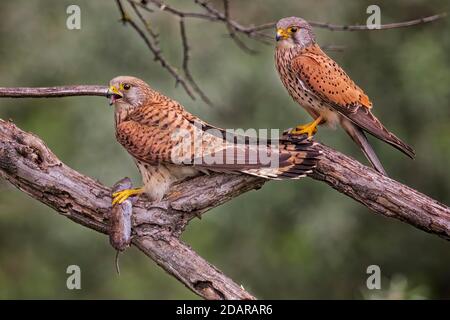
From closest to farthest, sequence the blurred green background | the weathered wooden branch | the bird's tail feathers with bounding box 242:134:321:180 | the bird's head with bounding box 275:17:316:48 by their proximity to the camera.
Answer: the bird's tail feathers with bounding box 242:134:321:180, the weathered wooden branch, the bird's head with bounding box 275:17:316:48, the blurred green background

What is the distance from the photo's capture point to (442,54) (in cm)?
779

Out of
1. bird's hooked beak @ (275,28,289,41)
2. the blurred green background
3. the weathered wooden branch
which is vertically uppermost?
the blurred green background

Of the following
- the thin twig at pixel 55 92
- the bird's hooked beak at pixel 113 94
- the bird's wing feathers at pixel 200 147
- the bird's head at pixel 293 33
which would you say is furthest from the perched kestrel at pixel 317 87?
the thin twig at pixel 55 92

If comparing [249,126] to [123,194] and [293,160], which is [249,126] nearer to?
[123,194]

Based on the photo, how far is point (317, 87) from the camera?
3613mm

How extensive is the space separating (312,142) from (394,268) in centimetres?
530

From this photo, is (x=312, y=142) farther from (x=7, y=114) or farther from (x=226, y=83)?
(x=7, y=114)

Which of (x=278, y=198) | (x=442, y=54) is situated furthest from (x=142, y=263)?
(x=442, y=54)

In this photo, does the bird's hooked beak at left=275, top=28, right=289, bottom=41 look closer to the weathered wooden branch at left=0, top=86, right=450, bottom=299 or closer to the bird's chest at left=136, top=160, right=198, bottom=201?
the weathered wooden branch at left=0, top=86, right=450, bottom=299

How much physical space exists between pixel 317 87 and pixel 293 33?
0.90 feet

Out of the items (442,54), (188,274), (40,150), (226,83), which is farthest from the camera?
(442,54)

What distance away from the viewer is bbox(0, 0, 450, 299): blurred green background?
23.6 ft

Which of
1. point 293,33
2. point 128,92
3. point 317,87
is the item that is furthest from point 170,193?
point 293,33

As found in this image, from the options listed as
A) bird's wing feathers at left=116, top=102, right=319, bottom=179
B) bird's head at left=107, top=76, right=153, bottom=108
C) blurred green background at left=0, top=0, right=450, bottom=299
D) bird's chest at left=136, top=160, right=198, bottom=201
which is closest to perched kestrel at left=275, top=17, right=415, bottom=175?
bird's wing feathers at left=116, top=102, right=319, bottom=179
